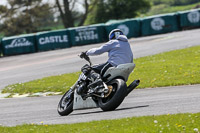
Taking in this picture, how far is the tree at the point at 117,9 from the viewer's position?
66.9 m

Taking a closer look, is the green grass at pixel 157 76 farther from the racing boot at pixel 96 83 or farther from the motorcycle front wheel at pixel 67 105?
the racing boot at pixel 96 83

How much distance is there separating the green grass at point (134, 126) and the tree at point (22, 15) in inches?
2204

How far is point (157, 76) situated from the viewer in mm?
15203

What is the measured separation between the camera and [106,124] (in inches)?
316

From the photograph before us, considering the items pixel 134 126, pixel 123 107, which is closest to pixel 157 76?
pixel 123 107

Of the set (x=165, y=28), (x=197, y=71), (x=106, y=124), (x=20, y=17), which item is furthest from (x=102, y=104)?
(x=20, y=17)

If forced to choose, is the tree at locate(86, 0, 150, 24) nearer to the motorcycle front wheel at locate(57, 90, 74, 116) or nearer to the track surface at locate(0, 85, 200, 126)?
the track surface at locate(0, 85, 200, 126)

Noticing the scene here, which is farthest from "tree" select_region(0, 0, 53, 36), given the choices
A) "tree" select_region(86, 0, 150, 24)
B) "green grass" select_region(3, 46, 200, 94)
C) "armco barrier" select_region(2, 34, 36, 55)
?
"green grass" select_region(3, 46, 200, 94)

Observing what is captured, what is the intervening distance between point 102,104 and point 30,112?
2.70m

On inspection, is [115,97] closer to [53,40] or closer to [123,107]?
[123,107]

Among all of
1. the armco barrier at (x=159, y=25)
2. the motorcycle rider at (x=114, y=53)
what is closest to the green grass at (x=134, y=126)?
the motorcycle rider at (x=114, y=53)

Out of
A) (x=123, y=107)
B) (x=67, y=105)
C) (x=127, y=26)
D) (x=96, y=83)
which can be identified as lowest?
(x=127, y=26)

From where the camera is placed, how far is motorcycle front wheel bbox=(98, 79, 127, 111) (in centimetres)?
875

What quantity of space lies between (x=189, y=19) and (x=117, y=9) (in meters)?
31.1
